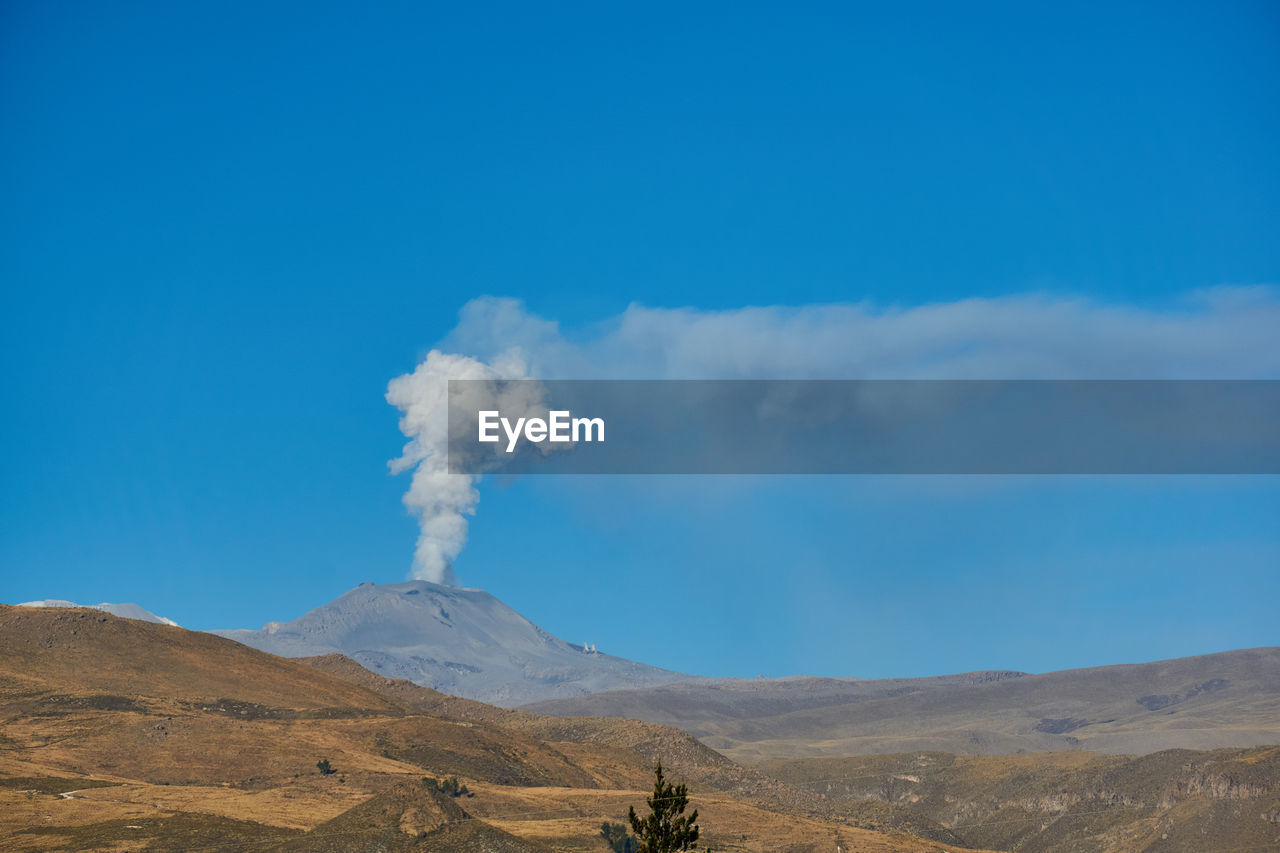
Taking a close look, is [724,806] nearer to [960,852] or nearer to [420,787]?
[960,852]

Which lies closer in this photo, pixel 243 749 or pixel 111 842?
pixel 111 842

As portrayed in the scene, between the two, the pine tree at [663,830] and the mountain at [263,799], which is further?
the mountain at [263,799]

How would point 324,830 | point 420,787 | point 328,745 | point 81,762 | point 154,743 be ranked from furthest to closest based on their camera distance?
point 328,745, point 154,743, point 81,762, point 420,787, point 324,830

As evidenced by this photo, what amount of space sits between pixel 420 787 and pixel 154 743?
154 feet

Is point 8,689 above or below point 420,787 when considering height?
above

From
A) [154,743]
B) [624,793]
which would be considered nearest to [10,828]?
[154,743]

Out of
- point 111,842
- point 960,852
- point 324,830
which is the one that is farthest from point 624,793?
point 111,842

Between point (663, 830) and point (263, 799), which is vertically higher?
point (263, 799)

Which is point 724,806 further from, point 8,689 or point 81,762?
point 8,689

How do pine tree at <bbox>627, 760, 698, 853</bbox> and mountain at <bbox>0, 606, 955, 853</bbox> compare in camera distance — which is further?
mountain at <bbox>0, 606, 955, 853</bbox>

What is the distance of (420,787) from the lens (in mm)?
155000

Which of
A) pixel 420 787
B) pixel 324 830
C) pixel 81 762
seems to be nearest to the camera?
pixel 324 830

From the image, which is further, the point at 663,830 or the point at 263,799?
the point at 263,799

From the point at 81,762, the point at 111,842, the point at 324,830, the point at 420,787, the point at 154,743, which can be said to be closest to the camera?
the point at 111,842
